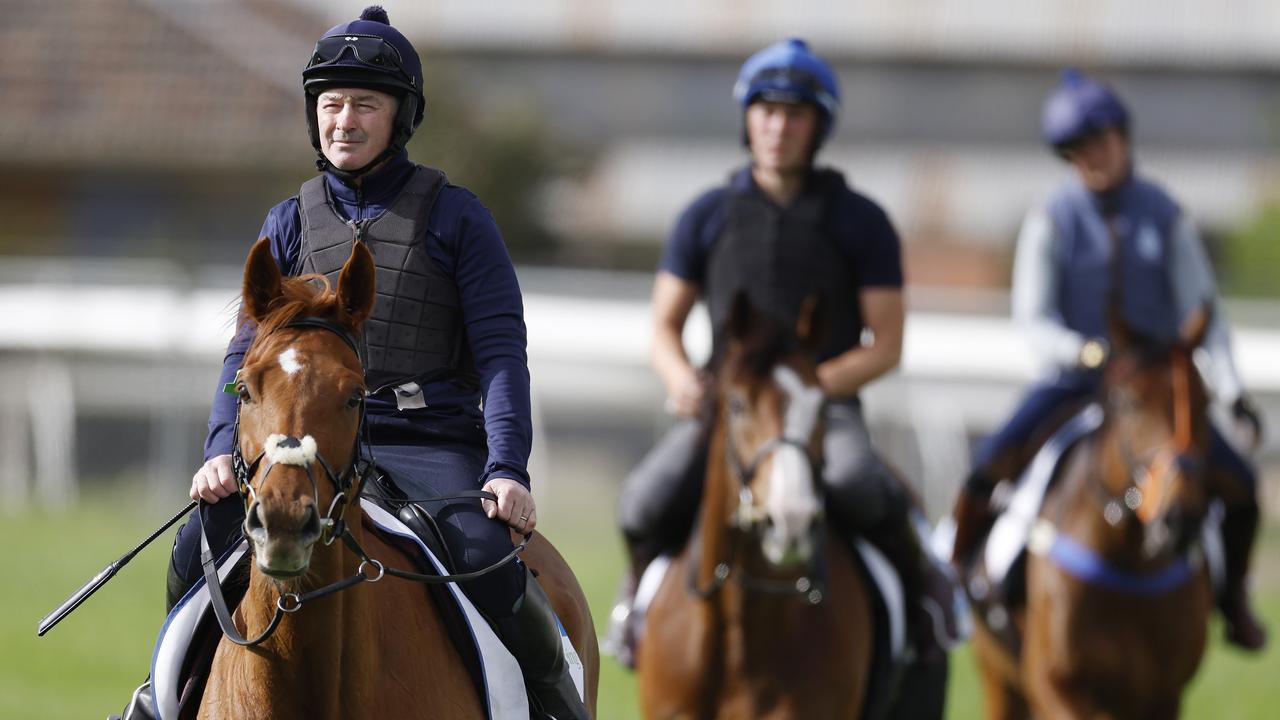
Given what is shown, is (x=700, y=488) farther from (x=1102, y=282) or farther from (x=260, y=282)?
(x=260, y=282)

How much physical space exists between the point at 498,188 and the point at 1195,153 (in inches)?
672

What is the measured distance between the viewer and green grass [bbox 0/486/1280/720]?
39.5 feet

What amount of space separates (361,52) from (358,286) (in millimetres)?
797

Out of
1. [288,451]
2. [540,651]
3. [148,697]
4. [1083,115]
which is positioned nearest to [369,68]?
[288,451]

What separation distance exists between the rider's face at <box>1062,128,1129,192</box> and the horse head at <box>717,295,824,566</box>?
2.86 m

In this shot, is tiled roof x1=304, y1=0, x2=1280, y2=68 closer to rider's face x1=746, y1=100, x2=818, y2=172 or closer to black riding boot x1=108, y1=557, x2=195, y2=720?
rider's face x1=746, y1=100, x2=818, y2=172

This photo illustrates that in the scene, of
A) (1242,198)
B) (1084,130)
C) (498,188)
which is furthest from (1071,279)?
(1242,198)

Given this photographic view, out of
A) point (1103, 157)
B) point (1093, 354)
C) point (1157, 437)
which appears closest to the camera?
point (1157, 437)

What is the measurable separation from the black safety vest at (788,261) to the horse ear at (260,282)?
3.24 metres

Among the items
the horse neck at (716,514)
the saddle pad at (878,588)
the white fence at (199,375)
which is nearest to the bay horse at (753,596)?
the horse neck at (716,514)

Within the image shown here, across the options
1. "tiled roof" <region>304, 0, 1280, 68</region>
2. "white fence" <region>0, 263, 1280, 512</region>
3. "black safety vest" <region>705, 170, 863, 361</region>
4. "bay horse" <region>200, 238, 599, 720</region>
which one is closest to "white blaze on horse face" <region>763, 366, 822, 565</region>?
"black safety vest" <region>705, 170, 863, 361</region>

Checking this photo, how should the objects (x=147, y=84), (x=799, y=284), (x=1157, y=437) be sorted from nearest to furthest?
(x=799, y=284)
(x=1157, y=437)
(x=147, y=84)

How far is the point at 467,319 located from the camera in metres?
4.90

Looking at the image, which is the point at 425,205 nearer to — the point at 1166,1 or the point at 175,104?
the point at 175,104
